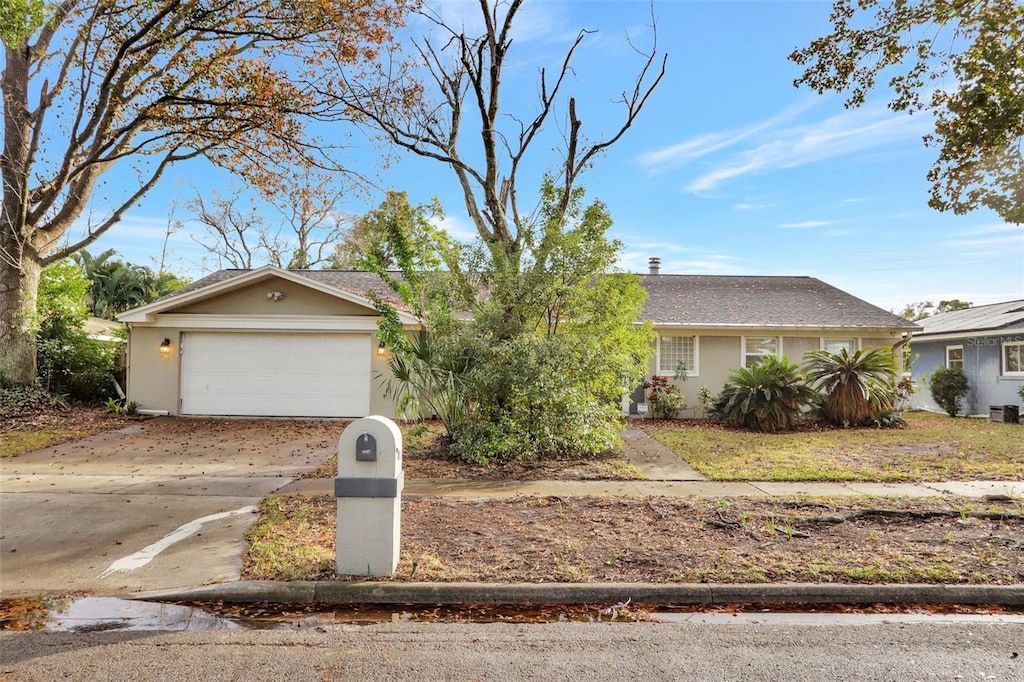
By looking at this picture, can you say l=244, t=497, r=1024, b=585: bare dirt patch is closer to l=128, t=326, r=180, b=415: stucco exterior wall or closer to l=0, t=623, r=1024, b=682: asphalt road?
l=0, t=623, r=1024, b=682: asphalt road

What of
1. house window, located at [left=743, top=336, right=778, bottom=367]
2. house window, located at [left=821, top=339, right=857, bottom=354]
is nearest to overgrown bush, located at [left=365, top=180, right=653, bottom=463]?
house window, located at [left=743, top=336, right=778, bottom=367]

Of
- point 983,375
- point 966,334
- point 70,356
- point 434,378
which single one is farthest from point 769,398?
point 70,356

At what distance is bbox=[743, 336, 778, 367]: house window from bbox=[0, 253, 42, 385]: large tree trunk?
723 inches

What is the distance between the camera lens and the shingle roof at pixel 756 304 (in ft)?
50.3

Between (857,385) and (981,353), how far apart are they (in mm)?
7542

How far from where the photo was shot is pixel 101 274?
2492cm

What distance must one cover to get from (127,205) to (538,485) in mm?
13867

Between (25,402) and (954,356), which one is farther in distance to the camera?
(954,356)

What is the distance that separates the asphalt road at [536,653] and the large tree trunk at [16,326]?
13316mm

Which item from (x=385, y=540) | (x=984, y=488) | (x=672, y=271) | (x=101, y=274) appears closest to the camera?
(x=385, y=540)

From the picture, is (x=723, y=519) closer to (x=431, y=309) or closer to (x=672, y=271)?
(x=431, y=309)

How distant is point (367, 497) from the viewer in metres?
4.32

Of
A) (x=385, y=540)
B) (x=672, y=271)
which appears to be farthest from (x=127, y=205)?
(x=672, y=271)

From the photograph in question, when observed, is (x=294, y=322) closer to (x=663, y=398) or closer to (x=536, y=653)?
(x=663, y=398)
